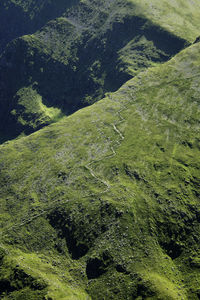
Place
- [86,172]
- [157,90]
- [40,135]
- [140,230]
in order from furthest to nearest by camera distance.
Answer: [157,90], [40,135], [86,172], [140,230]

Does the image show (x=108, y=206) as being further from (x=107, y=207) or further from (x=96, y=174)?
(x=96, y=174)

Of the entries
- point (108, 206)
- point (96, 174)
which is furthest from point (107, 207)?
point (96, 174)

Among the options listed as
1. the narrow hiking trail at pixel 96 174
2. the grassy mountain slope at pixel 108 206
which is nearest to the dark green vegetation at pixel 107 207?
the grassy mountain slope at pixel 108 206

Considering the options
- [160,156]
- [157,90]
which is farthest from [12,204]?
[157,90]

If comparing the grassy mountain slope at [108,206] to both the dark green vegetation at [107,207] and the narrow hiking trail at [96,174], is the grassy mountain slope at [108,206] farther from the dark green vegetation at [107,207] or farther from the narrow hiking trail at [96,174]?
the narrow hiking trail at [96,174]

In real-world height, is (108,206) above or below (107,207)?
above

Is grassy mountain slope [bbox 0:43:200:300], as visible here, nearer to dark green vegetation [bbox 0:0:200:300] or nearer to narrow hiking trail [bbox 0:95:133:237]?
dark green vegetation [bbox 0:0:200:300]

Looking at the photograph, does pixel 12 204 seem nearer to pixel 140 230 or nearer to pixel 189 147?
pixel 140 230

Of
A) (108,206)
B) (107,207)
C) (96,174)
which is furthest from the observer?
(96,174)

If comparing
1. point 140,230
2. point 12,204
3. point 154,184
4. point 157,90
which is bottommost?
point 12,204
